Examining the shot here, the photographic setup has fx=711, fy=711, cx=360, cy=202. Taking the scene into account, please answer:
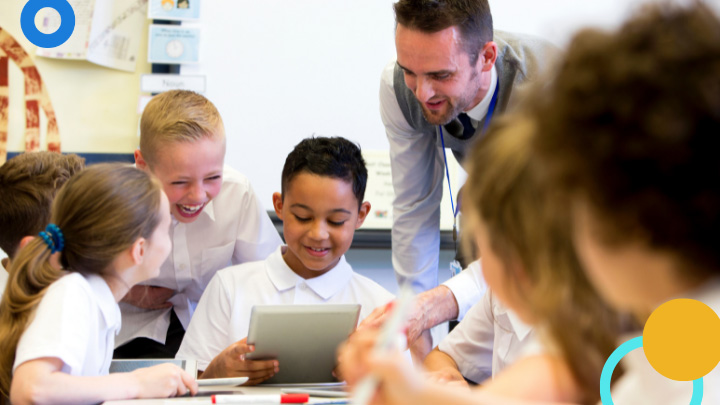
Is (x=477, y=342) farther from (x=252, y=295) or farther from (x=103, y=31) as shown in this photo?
(x=103, y=31)

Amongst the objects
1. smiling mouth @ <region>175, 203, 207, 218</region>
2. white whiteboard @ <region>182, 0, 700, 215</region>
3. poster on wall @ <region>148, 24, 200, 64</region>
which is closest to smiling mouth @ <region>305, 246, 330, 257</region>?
smiling mouth @ <region>175, 203, 207, 218</region>

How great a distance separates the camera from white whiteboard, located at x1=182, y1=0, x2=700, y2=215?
2.48m

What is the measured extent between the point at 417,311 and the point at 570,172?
1.25 m

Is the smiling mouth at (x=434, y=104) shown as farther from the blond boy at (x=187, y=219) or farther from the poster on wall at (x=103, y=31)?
the poster on wall at (x=103, y=31)

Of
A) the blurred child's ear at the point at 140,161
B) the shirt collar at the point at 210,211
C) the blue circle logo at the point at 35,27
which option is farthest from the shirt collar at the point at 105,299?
the blue circle logo at the point at 35,27

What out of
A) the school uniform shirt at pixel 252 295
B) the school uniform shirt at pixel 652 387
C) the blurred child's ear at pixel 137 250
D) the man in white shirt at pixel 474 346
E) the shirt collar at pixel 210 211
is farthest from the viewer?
the shirt collar at pixel 210 211

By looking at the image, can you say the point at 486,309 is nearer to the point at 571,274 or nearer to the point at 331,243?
the point at 331,243

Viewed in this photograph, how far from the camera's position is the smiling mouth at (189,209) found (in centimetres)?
174

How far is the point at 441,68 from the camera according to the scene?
1758 millimetres

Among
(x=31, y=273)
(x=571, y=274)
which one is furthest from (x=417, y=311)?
(x=571, y=274)

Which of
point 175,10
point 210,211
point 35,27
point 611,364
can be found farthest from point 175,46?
point 611,364

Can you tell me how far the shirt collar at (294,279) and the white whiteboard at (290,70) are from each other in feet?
2.46

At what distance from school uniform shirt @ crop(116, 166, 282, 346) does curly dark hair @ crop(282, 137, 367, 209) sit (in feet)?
0.59

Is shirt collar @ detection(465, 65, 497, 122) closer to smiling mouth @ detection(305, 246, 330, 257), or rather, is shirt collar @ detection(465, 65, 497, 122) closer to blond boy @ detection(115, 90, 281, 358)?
smiling mouth @ detection(305, 246, 330, 257)
